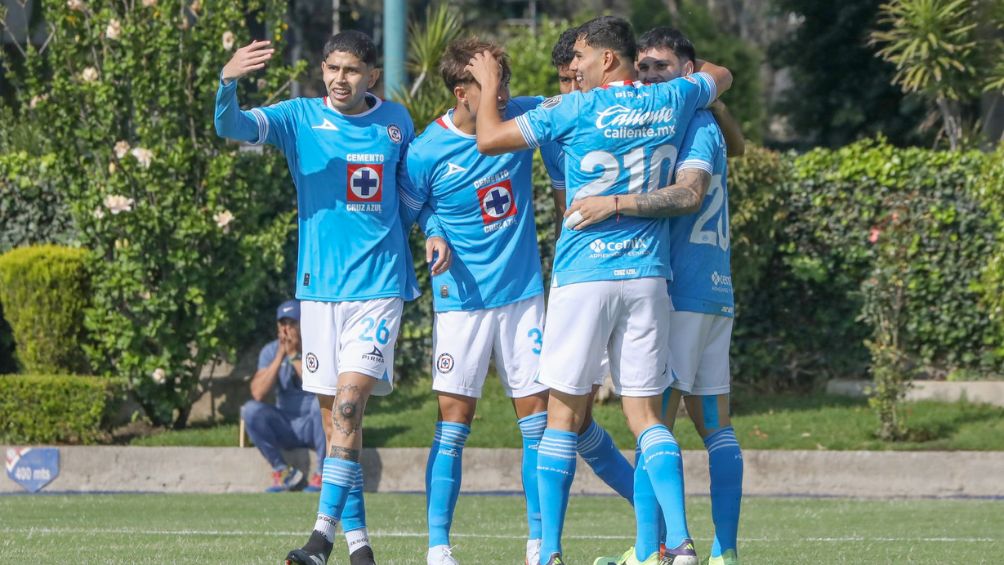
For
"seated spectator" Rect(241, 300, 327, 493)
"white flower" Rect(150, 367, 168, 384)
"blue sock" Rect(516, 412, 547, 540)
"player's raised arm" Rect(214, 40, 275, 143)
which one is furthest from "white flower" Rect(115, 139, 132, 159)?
"blue sock" Rect(516, 412, 547, 540)

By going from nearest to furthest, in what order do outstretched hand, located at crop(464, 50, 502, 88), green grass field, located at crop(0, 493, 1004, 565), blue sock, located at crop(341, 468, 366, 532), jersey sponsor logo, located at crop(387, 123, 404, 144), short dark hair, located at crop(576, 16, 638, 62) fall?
short dark hair, located at crop(576, 16, 638, 62) → outstretched hand, located at crop(464, 50, 502, 88) → blue sock, located at crop(341, 468, 366, 532) → jersey sponsor logo, located at crop(387, 123, 404, 144) → green grass field, located at crop(0, 493, 1004, 565)

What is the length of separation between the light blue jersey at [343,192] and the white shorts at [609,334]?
995 mm

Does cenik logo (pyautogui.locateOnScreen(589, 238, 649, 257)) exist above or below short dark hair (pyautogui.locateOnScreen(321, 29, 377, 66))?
below

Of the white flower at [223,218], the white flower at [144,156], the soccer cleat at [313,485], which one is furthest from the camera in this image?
the white flower at [223,218]

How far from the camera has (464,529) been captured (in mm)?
9945

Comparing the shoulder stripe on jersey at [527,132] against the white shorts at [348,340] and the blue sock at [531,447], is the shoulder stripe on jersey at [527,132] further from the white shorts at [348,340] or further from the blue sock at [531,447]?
the blue sock at [531,447]

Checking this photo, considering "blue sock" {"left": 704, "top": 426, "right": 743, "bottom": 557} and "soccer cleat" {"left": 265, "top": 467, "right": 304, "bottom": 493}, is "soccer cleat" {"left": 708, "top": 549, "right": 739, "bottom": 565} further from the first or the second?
"soccer cleat" {"left": 265, "top": 467, "right": 304, "bottom": 493}

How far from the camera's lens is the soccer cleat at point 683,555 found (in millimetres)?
6281

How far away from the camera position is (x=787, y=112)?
86.8 ft

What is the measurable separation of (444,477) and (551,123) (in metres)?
1.73

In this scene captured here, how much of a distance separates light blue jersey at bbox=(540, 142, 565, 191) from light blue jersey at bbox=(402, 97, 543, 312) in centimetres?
10

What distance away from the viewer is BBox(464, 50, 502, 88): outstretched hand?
273 inches

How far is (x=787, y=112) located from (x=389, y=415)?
13.6 meters

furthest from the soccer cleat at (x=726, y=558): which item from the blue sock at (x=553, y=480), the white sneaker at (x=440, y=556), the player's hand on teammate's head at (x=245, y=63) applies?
the player's hand on teammate's head at (x=245, y=63)
